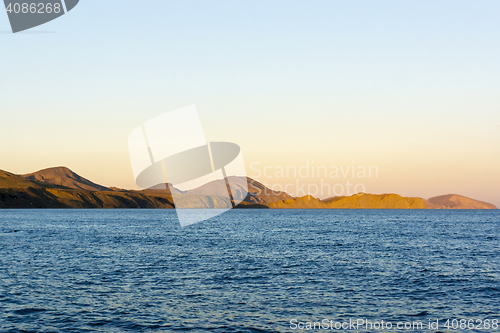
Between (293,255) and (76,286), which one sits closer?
(76,286)

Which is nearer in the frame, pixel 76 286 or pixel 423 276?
pixel 76 286

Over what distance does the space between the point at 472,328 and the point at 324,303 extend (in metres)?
9.55

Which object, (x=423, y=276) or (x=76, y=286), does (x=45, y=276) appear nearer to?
(x=76, y=286)

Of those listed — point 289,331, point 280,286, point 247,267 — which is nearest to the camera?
point 289,331

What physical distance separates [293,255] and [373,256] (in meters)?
10.8

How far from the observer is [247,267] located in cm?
4584

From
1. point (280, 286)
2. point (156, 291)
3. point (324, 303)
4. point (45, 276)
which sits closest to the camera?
point (324, 303)

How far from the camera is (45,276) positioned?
39.5 m

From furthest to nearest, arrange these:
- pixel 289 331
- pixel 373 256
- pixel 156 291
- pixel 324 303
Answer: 1. pixel 373 256
2. pixel 156 291
3. pixel 324 303
4. pixel 289 331

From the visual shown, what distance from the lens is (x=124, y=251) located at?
59844 millimetres

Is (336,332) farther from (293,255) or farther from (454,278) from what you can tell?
(293,255)

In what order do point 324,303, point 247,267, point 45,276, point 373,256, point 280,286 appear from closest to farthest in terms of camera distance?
point 324,303 → point 280,286 → point 45,276 → point 247,267 → point 373,256

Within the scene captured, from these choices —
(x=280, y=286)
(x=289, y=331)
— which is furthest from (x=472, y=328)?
(x=280, y=286)

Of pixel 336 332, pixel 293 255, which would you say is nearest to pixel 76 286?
pixel 336 332
